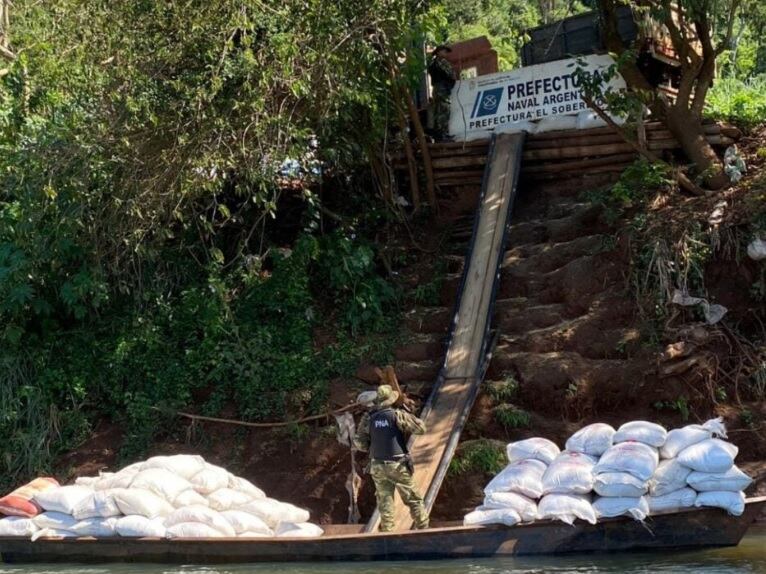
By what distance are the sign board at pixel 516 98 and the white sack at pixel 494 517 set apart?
738 cm

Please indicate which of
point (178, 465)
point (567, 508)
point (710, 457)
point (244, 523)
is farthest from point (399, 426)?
point (710, 457)

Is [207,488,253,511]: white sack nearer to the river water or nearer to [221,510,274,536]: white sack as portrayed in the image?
[221,510,274,536]: white sack

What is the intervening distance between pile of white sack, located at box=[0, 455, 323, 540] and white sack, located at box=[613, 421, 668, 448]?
2783 millimetres

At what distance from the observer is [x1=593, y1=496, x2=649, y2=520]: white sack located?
→ 25.7ft

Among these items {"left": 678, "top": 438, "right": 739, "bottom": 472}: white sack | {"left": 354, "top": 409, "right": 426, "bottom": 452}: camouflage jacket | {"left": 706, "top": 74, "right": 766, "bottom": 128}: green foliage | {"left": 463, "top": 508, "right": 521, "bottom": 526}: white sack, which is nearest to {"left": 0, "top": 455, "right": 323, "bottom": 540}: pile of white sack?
{"left": 354, "top": 409, "right": 426, "bottom": 452}: camouflage jacket

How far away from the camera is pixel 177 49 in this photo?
10.6 meters

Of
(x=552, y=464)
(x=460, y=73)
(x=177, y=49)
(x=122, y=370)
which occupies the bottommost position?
(x=552, y=464)

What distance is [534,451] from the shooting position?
8609 millimetres

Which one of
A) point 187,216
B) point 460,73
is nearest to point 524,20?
point 460,73

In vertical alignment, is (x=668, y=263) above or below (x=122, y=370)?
above

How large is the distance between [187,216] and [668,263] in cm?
559

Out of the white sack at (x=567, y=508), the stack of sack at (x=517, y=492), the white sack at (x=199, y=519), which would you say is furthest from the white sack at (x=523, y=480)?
the white sack at (x=199, y=519)

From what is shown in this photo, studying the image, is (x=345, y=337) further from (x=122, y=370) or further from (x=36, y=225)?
(x=36, y=225)

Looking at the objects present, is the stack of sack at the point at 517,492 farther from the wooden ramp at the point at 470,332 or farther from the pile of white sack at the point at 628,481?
the wooden ramp at the point at 470,332
